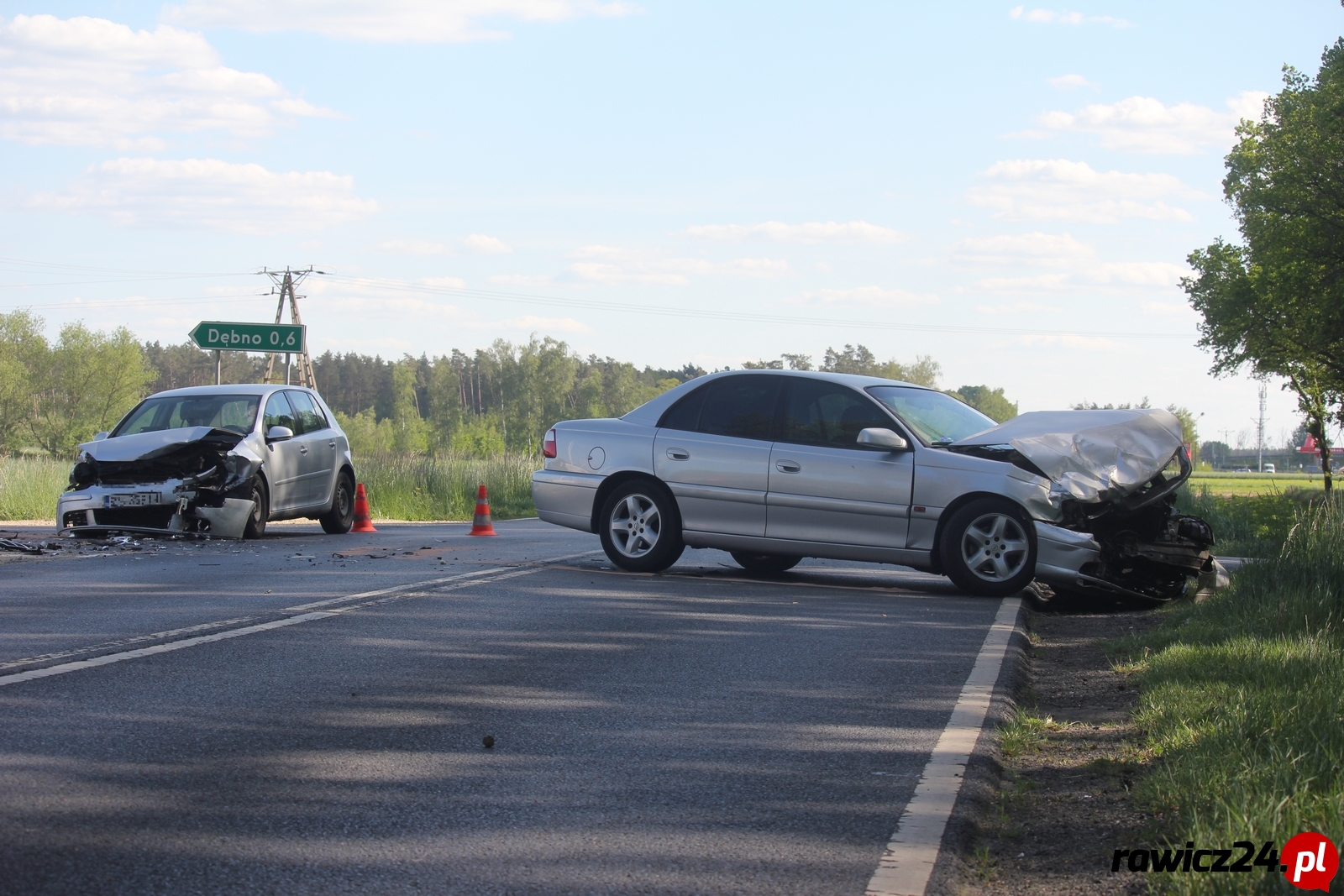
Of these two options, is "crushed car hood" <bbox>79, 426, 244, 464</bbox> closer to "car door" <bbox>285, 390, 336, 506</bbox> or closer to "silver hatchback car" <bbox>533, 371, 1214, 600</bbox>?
"car door" <bbox>285, 390, 336, 506</bbox>

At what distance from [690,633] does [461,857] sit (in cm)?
406

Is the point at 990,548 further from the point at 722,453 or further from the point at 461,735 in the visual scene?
the point at 461,735

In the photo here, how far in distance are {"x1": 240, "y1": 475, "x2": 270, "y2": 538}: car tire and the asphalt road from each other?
4294 millimetres

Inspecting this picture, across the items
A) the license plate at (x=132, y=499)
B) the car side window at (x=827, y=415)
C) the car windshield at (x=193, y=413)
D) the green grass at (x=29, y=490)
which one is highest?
the car side window at (x=827, y=415)

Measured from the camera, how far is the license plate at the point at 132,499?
1318 cm

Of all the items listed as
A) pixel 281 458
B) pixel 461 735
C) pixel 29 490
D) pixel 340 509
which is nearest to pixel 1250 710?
pixel 461 735

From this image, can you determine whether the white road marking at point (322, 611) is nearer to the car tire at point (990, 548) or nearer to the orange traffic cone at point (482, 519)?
the car tire at point (990, 548)

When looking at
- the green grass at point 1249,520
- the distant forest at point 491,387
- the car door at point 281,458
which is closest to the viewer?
the green grass at point 1249,520

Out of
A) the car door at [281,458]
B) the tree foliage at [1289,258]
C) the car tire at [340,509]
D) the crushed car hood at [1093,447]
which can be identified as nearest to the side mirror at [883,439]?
the crushed car hood at [1093,447]

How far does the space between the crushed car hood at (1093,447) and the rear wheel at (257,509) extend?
25.1ft

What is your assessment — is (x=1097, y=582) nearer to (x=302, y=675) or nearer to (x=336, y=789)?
(x=302, y=675)

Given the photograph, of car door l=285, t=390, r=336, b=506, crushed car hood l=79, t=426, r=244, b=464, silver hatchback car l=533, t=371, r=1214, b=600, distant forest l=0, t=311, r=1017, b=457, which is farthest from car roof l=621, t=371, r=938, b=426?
distant forest l=0, t=311, r=1017, b=457

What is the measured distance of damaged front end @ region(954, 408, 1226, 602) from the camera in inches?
364

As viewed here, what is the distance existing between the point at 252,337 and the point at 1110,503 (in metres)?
27.8
